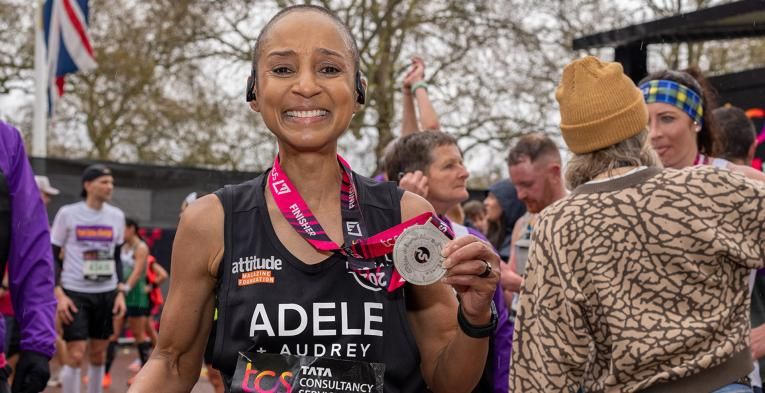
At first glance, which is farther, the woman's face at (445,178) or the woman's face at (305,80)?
the woman's face at (445,178)

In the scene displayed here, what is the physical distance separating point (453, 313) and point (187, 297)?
0.69 metres

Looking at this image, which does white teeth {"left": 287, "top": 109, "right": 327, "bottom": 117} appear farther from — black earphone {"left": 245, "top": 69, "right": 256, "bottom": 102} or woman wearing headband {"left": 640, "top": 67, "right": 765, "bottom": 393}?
woman wearing headband {"left": 640, "top": 67, "right": 765, "bottom": 393}

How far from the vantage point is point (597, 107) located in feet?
11.0

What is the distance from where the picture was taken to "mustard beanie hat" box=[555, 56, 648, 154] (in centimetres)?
334

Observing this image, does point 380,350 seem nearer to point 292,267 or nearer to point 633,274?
point 292,267

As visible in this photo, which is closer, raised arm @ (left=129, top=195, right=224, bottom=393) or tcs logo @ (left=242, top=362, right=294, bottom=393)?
tcs logo @ (left=242, top=362, right=294, bottom=393)

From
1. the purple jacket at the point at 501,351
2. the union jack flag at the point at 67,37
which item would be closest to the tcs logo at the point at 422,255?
the purple jacket at the point at 501,351

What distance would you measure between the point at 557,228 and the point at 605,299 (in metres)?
0.28

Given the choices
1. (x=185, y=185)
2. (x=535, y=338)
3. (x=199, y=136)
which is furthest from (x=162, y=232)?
(x=535, y=338)

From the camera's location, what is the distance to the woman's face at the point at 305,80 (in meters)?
2.55

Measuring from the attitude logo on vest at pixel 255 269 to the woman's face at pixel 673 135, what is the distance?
2.29m

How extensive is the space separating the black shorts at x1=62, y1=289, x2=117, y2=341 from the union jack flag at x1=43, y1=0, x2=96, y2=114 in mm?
5354

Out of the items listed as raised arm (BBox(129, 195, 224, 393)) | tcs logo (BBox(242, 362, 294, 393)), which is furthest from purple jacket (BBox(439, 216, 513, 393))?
tcs logo (BBox(242, 362, 294, 393))

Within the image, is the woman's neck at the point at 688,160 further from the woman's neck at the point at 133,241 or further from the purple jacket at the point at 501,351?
the woman's neck at the point at 133,241
